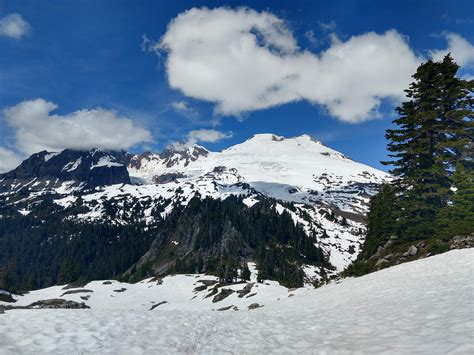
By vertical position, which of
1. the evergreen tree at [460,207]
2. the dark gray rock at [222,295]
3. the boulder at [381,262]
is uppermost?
the evergreen tree at [460,207]

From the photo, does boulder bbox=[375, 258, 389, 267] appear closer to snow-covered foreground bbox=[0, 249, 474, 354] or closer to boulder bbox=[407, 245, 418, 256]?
boulder bbox=[407, 245, 418, 256]

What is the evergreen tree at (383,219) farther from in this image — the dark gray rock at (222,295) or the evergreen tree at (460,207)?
the dark gray rock at (222,295)

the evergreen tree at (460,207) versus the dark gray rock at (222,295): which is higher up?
the evergreen tree at (460,207)

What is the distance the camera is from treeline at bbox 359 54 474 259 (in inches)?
1227

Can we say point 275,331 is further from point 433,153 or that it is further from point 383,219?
point 383,219

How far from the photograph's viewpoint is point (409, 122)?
1469 inches

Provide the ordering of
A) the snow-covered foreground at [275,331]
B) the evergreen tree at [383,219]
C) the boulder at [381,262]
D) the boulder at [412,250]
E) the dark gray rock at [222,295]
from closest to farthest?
the snow-covered foreground at [275,331]
the boulder at [412,250]
the boulder at [381,262]
the evergreen tree at [383,219]
the dark gray rock at [222,295]

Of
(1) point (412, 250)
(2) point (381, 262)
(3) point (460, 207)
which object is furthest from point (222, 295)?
(3) point (460, 207)

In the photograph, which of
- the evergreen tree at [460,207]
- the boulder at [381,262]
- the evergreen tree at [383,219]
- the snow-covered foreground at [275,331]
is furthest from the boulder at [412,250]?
the snow-covered foreground at [275,331]

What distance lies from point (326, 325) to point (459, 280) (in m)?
7.60

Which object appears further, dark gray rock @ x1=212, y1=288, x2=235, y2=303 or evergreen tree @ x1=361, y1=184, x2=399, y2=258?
dark gray rock @ x1=212, y1=288, x2=235, y2=303

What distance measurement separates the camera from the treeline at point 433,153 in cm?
3117

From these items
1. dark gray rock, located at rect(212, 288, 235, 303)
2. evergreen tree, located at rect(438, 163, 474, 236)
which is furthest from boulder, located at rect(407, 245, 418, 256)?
dark gray rock, located at rect(212, 288, 235, 303)

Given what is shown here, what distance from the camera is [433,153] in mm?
36812
